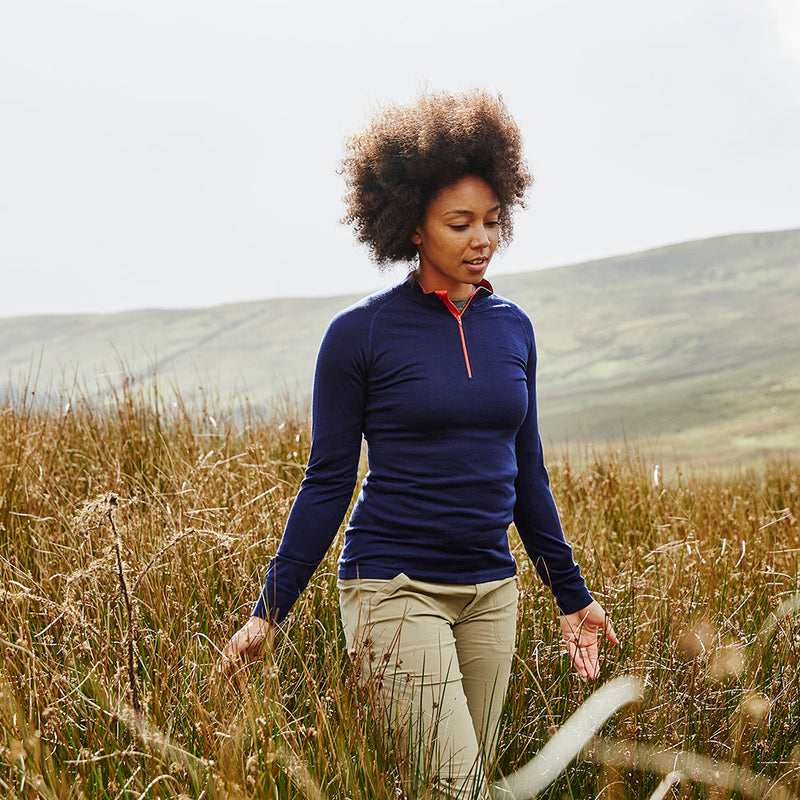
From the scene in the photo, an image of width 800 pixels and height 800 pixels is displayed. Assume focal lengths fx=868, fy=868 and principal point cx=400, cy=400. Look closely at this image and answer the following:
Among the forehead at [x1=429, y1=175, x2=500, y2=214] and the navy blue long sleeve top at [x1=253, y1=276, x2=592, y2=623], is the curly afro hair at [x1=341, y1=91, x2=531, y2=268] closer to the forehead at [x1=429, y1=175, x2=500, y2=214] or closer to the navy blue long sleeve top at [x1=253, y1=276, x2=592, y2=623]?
the forehead at [x1=429, y1=175, x2=500, y2=214]

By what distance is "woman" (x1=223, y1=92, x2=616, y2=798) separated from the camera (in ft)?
6.31

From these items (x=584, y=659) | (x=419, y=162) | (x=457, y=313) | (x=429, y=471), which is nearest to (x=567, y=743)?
(x=584, y=659)

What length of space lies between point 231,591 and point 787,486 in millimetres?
5950

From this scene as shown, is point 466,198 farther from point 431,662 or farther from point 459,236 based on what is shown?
point 431,662

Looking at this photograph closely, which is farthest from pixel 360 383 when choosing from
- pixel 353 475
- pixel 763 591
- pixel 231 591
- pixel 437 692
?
pixel 763 591

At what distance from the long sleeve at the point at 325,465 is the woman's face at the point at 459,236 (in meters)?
0.26

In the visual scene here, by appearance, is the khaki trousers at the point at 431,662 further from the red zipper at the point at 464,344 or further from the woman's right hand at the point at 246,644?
the red zipper at the point at 464,344

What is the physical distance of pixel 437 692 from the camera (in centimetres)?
189

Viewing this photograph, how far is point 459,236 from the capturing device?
2.12 m

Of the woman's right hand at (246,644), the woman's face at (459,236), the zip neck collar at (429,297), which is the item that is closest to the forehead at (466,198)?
the woman's face at (459,236)

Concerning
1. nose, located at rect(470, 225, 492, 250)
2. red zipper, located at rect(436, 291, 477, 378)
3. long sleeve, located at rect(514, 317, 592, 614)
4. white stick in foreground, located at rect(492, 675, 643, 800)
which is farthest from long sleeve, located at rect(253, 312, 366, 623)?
white stick in foreground, located at rect(492, 675, 643, 800)

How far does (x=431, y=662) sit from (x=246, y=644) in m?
0.44

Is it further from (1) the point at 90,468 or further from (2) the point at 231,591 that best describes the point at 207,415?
(2) the point at 231,591

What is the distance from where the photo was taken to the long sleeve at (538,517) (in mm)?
2361
